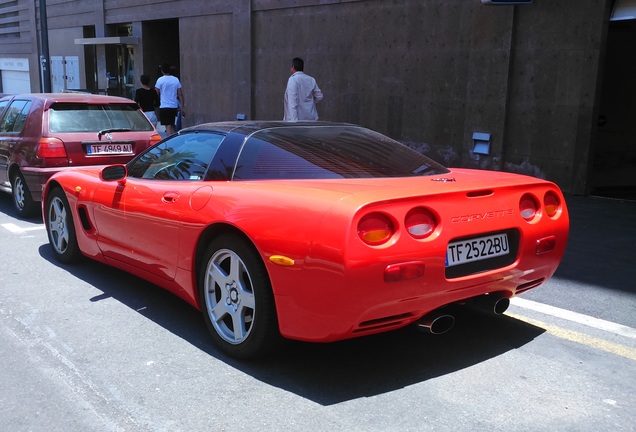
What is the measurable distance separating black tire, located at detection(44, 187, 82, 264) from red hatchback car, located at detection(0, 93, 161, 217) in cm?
190

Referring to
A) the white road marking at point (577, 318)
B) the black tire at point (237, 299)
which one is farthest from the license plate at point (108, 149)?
the white road marking at point (577, 318)

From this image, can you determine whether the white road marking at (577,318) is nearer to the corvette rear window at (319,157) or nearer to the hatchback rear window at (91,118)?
the corvette rear window at (319,157)

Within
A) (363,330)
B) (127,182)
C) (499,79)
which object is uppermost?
(499,79)

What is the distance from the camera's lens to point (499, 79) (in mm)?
10172

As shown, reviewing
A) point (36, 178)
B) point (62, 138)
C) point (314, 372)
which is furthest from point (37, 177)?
point (314, 372)

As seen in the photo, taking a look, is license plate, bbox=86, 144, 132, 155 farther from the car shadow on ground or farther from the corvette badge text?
the corvette badge text

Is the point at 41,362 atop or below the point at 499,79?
below

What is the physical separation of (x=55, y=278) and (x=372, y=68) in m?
8.40

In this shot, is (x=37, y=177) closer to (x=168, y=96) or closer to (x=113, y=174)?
(x=113, y=174)

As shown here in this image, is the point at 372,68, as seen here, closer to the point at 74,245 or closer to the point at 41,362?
the point at 74,245

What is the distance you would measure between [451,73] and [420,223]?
8.28 m

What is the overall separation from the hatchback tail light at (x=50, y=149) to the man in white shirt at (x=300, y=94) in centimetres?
371

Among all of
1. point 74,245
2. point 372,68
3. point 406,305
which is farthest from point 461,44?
point 406,305

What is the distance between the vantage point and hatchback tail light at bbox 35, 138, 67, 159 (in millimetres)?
7789
